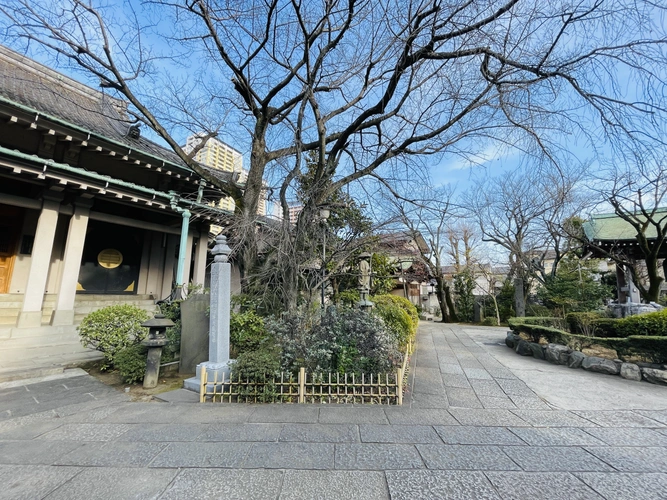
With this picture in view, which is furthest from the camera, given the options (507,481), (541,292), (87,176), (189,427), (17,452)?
(541,292)

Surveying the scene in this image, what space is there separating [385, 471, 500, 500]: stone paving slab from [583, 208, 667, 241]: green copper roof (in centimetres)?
1489

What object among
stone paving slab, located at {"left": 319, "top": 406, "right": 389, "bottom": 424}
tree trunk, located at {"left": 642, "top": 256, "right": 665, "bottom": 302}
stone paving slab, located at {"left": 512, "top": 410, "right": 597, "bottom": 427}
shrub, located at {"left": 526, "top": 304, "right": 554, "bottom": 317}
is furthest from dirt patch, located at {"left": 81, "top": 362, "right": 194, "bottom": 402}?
shrub, located at {"left": 526, "top": 304, "right": 554, "bottom": 317}

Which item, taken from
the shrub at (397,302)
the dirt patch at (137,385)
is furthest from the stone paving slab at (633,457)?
the shrub at (397,302)

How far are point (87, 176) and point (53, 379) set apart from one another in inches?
195

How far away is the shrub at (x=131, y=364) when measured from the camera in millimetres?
4738

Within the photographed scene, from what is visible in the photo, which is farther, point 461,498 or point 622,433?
point 622,433

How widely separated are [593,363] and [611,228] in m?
11.8

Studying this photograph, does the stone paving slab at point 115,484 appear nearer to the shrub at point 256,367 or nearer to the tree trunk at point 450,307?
the shrub at point 256,367

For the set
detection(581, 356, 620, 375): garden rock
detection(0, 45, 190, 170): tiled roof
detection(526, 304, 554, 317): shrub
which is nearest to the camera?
detection(581, 356, 620, 375): garden rock

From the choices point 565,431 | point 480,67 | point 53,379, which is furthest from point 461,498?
point 53,379

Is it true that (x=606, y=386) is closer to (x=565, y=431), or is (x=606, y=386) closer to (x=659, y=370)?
(x=659, y=370)

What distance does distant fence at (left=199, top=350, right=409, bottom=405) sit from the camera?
13.1ft

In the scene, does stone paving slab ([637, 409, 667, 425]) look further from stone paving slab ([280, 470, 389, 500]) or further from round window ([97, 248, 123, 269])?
round window ([97, 248, 123, 269])

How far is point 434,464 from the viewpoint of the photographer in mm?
2492
